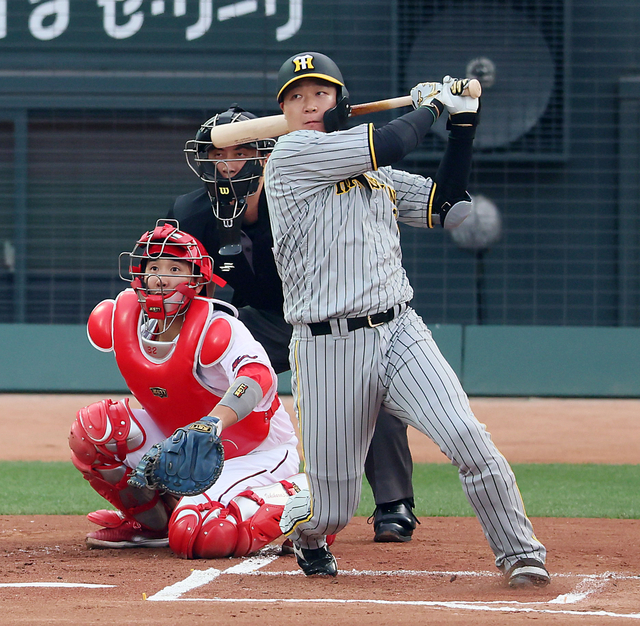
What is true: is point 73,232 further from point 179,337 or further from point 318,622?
point 318,622

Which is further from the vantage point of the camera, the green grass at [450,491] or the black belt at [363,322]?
the green grass at [450,491]

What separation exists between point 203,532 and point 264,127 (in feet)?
4.74

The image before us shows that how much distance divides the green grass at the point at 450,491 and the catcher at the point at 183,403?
1293 millimetres

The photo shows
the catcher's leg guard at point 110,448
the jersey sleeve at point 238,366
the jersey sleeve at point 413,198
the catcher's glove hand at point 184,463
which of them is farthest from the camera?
the catcher's leg guard at point 110,448

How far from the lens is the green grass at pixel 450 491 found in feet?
17.0

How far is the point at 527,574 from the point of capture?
308cm

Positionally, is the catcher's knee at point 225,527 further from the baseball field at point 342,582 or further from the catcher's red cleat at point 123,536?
the catcher's red cleat at point 123,536

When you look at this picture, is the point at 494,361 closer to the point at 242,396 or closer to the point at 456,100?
the point at 242,396

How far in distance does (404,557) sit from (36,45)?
8.54 meters

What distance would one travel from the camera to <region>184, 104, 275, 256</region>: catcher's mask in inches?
171

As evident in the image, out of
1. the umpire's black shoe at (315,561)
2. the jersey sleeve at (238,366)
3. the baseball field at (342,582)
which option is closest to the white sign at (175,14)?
the baseball field at (342,582)

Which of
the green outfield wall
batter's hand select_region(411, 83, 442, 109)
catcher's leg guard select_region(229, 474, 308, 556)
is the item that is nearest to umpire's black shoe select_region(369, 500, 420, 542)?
Answer: catcher's leg guard select_region(229, 474, 308, 556)

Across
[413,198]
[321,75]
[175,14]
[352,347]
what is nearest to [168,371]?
[352,347]

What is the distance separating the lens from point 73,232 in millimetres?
10852
